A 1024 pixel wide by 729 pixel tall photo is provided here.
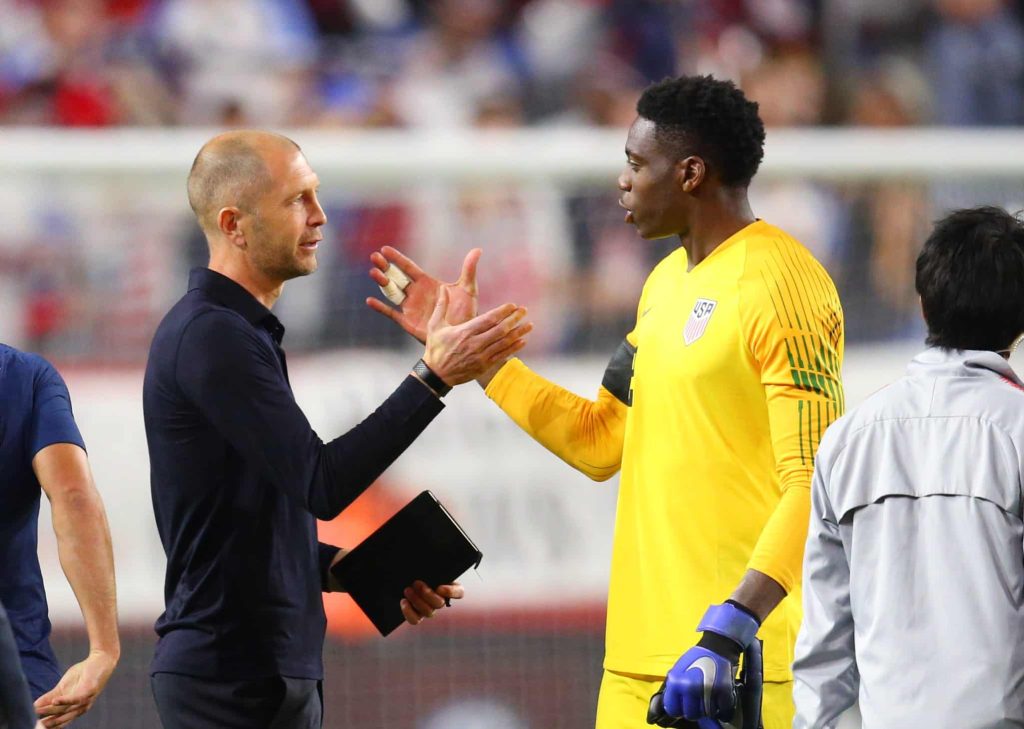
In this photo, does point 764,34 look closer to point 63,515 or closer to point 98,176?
point 98,176

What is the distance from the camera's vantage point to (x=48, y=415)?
2.86m

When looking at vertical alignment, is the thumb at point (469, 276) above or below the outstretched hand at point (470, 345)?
above

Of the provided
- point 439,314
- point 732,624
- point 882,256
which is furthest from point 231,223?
point 882,256

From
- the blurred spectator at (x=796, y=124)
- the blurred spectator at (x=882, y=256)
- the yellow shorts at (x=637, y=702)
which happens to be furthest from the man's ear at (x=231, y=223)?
the blurred spectator at (x=882, y=256)

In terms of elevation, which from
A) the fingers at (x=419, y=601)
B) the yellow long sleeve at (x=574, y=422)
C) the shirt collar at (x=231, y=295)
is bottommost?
the fingers at (x=419, y=601)

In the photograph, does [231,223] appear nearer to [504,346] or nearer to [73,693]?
[504,346]

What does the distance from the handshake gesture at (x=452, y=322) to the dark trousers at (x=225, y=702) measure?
0.64 metres

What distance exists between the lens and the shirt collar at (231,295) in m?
2.82

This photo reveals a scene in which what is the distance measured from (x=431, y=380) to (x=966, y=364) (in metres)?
0.97

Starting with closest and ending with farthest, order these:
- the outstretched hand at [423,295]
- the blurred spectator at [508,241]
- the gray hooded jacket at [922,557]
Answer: the gray hooded jacket at [922,557]
the outstretched hand at [423,295]
the blurred spectator at [508,241]

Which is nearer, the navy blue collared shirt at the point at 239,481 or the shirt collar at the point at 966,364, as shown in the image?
the shirt collar at the point at 966,364

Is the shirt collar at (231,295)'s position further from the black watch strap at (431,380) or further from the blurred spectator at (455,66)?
the blurred spectator at (455,66)

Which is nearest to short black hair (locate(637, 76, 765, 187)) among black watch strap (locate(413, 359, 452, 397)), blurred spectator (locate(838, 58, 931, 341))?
black watch strap (locate(413, 359, 452, 397))

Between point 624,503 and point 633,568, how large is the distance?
0.13 metres
